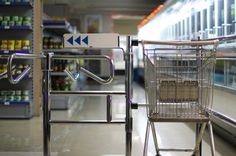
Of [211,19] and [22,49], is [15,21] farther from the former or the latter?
[211,19]

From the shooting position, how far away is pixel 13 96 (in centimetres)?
552

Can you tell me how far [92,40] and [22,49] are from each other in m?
2.99

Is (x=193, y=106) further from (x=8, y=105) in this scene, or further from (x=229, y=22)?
(x=8, y=105)

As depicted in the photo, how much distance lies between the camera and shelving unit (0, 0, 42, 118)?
5492 millimetres

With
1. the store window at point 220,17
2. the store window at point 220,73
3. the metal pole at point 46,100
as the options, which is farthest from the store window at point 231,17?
the metal pole at point 46,100

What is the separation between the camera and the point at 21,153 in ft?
11.2

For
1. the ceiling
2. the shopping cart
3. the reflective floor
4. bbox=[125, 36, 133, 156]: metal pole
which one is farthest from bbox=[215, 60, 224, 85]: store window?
the ceiling

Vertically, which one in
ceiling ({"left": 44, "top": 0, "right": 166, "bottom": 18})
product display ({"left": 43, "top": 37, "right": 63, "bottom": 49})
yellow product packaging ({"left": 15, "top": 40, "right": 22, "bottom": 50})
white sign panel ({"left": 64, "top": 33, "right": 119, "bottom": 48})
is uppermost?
ceiling ({"left": 44, "top": 0, "right": 166, "bottom": 18})

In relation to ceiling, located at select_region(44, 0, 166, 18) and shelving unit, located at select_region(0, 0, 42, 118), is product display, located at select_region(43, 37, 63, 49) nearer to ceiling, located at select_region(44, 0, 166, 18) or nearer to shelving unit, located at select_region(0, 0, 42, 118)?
shelving unit, located at select_region(0, 0, 42, 118)

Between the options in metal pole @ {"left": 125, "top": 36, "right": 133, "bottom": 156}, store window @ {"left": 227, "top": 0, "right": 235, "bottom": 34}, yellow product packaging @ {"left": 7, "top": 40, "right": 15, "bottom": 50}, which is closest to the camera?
metal pole @ {"left": 125, "top": 36, "right": 133, "bottom": 156}

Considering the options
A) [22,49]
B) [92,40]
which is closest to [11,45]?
[22,49]

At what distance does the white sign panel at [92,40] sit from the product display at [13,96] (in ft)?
9.76

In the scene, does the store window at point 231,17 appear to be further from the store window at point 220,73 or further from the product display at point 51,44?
the product display at point 51,44

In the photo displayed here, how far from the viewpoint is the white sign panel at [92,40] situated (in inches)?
108
